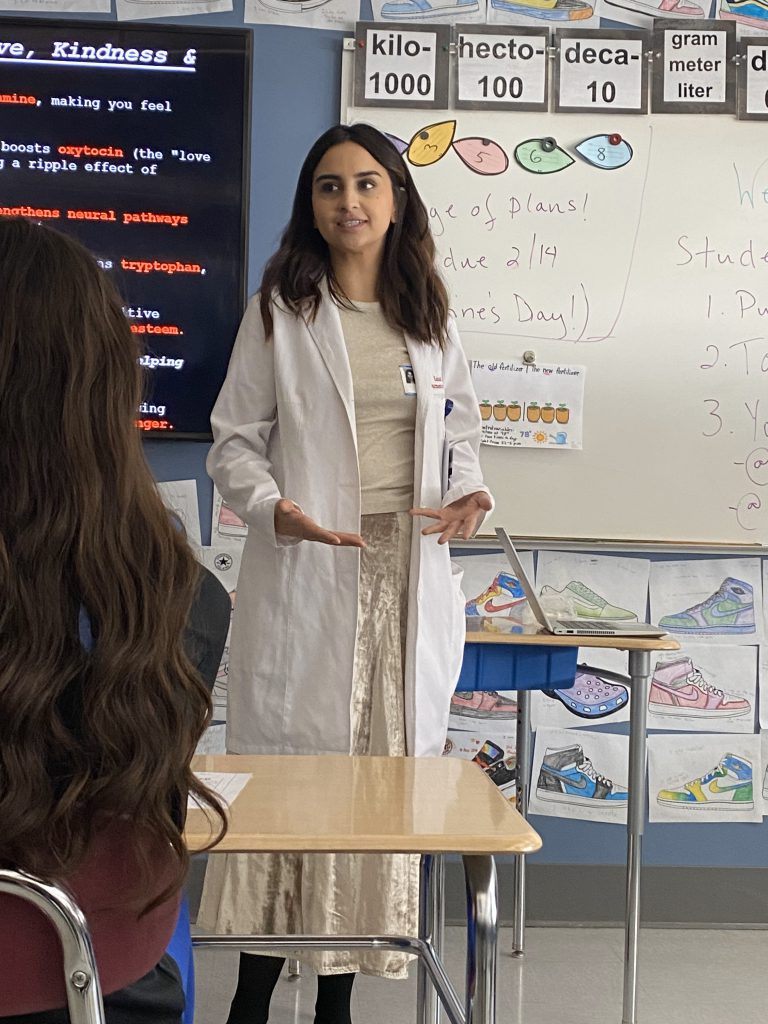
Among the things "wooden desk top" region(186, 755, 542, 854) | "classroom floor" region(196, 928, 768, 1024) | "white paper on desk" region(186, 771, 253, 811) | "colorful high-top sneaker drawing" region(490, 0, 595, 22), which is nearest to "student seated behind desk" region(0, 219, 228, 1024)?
"wooden desk top" region(186, 755, 542, 854)

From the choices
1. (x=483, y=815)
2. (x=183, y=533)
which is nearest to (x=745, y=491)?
(x=483, y=815)

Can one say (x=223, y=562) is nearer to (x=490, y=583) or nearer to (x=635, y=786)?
(x=490, y=583)

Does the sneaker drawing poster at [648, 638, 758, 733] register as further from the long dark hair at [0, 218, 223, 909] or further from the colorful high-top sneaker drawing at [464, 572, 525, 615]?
the long dark hair at [0, 218, 223, 909]

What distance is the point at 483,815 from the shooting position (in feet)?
4.01

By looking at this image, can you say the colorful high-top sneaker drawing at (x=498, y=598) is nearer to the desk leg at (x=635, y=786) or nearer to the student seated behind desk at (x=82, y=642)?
the desk leg at (x=635, y=786)

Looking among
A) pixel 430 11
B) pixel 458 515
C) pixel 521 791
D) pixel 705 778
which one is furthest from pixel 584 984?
pixel 430 11

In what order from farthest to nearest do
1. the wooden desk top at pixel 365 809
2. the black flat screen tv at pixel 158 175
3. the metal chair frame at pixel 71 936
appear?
the black flat screen tv at pixel 158 175, the wooden desk top at pixel 365 809, the metal chair frame at pixel 71 936

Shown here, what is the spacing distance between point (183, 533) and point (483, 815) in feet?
1.43

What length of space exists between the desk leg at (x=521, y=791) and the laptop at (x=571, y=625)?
0.41 metres

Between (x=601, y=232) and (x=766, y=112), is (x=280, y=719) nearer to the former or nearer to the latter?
(x=601, y=232)

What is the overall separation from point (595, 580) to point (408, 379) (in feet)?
3.97

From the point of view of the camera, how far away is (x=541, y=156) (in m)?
3.29

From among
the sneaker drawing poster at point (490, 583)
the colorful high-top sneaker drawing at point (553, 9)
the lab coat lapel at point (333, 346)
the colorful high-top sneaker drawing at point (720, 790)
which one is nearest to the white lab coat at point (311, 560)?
the lab coat lapel at point (333, 346)

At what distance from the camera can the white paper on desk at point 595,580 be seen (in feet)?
10.9
